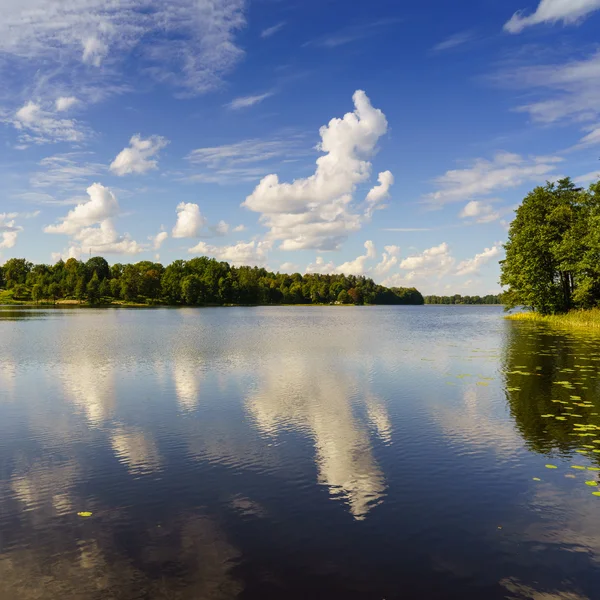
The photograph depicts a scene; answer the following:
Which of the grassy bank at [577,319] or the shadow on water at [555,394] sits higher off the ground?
the grassy bank at [577,319]

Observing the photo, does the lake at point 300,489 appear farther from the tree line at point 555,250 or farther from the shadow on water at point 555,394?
the tree line at point 555,250

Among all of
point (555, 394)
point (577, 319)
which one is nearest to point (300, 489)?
point (555, 394)

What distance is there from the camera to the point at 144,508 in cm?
1326

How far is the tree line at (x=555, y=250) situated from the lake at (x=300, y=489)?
177 ft

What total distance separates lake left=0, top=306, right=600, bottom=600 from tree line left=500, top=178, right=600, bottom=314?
54.1m

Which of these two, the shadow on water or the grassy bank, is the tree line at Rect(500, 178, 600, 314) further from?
the shadow on water

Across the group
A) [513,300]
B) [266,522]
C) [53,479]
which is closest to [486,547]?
[266,522]

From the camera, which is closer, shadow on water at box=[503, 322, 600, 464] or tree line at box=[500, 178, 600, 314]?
shadow on water at box=[503, 322, 600, 464]

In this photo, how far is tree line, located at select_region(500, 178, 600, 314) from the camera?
77.6 metres

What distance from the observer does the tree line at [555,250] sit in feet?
254

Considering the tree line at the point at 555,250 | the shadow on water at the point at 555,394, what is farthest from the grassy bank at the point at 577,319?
the shadow on water at the point at 555,394

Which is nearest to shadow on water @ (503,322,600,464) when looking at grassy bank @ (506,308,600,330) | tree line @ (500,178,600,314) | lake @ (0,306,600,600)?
lake @ (0,306,600,600)

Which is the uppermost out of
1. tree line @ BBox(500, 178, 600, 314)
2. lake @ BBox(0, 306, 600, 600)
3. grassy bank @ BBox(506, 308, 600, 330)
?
tree line @ BBox(500, 178, 600, 314)

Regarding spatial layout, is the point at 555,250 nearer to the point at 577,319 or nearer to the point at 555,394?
the point at 577,319
